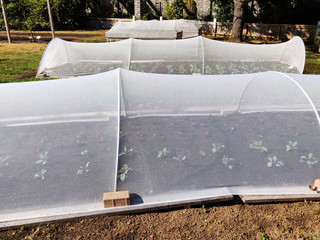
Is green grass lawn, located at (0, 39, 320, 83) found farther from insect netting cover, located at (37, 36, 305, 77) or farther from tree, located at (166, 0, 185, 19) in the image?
tree, located at (166, 0, 185, 19)

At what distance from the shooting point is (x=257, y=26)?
18.1 m

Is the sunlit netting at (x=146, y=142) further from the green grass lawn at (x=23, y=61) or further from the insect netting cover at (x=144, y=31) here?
the insect netting cover at (x=144, y=31)

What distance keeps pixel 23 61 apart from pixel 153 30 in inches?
232

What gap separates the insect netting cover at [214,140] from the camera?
3289mm

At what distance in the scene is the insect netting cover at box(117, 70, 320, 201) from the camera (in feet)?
10.8

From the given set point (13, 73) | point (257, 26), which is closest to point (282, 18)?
point (257, 26)

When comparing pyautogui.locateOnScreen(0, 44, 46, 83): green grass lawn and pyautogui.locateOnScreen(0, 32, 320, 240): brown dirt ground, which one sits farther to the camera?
pyautogui.locateOnScreen(0, 44, 46, 83): green grass lawn

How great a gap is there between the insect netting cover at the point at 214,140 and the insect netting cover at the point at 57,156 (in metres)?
0.22

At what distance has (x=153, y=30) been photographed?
1308 cm

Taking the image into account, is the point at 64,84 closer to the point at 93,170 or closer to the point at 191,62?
the point at 93,170

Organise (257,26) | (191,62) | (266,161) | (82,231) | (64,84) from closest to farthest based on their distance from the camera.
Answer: (82,231)
(266,161)
(64,84)
(191,62)
(257,26)

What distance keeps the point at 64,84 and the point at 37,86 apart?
0.37 metres

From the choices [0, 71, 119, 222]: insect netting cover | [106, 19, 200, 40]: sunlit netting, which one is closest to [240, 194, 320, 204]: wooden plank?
[0, 71, 119, 222]: insect netting cover

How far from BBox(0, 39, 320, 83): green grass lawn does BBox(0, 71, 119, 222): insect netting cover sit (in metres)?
5.33
